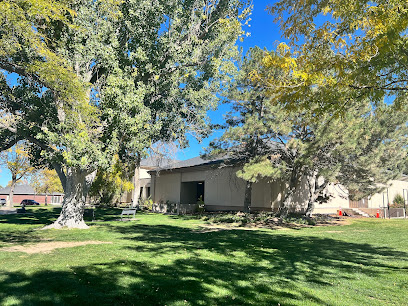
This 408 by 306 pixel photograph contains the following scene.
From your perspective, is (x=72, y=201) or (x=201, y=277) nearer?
(x=201, y=277)

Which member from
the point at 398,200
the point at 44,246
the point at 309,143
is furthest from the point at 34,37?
the point at 398,200

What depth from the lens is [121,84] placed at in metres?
11.9

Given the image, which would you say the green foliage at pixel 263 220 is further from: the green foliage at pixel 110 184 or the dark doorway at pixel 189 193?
the green foliage at pixel 110 184

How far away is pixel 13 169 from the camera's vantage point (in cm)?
3666

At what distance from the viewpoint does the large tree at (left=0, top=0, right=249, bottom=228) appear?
464 inches

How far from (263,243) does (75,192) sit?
8811 mm

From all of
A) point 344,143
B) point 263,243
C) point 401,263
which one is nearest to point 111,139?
point 263,243

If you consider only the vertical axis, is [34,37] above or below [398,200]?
above

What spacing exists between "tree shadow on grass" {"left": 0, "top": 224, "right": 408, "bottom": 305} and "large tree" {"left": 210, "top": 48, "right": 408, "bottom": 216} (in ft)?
25.0

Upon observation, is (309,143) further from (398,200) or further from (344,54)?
(398,200)

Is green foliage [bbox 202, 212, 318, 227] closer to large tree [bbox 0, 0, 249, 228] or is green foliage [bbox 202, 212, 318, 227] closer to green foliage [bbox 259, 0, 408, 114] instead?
large tree [bbox 0, 0, 249, 228]

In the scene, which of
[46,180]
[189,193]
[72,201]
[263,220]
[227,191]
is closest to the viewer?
[72,201]

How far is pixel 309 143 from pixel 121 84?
1003 centimetres

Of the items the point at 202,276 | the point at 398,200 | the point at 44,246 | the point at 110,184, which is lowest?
the point at 44,246
